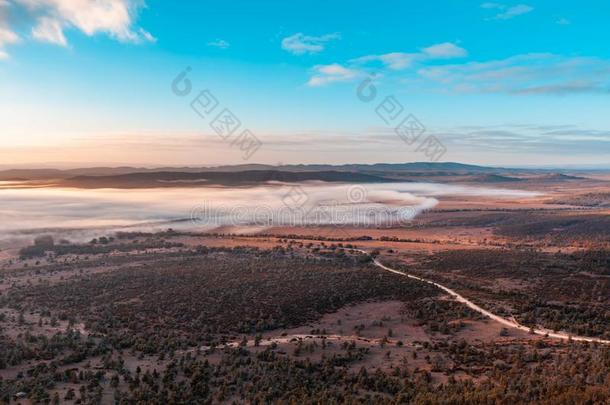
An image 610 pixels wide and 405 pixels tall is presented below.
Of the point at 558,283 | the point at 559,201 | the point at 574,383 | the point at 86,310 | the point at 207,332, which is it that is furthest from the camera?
the point at 559,201

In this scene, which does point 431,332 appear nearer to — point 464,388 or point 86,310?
point 464,388

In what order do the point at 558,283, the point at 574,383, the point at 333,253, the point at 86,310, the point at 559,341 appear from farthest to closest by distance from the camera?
the point at 333,253, the point at 558,283, the point at 86,310, the point at 559,341, the point at 574,383

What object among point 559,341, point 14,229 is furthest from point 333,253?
point 14,229

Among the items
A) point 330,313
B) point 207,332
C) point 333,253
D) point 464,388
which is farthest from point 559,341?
point 333,253

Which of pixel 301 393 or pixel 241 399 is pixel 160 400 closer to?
pixel 241 399

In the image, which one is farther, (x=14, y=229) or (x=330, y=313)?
(x=14, y=229)

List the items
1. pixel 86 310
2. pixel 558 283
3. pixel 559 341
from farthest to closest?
pixel 558 283 → pixel 86 310 → pixel 559 341

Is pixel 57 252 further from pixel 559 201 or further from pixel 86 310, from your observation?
pixel 559 201

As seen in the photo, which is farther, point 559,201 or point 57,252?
point 559,201

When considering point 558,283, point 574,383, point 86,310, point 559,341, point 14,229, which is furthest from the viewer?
point 14,229
